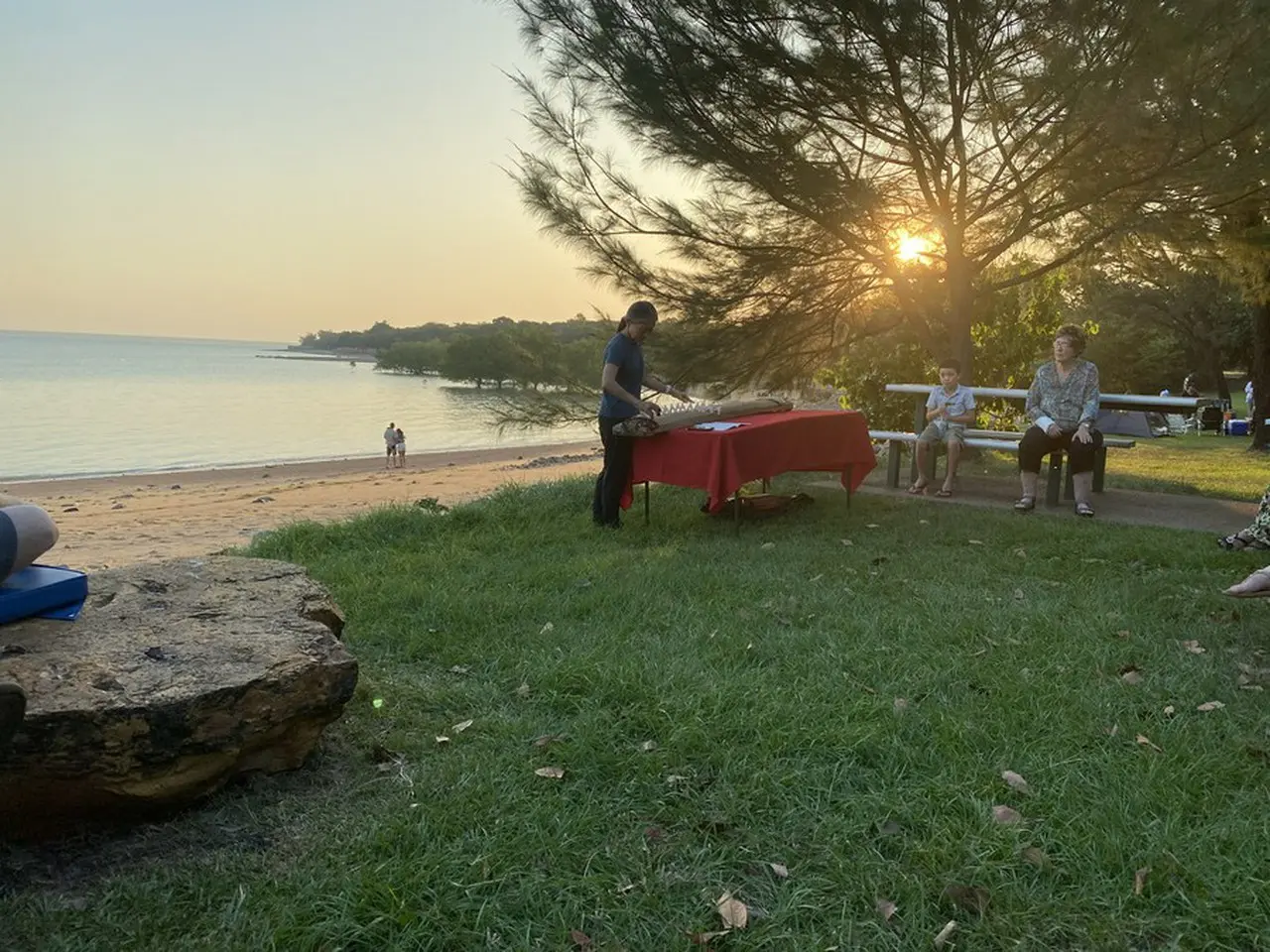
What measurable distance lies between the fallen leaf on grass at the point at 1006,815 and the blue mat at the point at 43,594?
2.62 meters

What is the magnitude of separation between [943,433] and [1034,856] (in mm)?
5560

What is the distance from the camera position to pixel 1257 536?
16.1 feet

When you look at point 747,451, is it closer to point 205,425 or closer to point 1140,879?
point 1140,879

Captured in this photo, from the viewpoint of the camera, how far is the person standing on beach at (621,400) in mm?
5855

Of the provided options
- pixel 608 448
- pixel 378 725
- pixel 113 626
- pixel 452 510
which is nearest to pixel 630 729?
pixel 378 725

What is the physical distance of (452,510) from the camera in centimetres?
677

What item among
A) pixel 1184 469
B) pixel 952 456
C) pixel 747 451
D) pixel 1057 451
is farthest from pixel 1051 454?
pixel 1184 469

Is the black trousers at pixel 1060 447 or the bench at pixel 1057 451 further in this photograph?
the bench at pixel 1057 451

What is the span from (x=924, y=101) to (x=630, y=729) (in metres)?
6.44

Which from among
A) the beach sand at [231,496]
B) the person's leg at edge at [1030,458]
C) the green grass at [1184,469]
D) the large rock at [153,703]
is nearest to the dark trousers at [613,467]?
the beach sand at [231,496]

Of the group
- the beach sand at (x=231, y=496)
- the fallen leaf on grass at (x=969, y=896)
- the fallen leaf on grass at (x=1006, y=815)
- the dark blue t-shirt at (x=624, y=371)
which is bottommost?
the beach sand at (x=231, y=496)

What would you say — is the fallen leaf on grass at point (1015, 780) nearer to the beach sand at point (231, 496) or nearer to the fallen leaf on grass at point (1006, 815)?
the fallen leaf on grass at point (1006, 815)

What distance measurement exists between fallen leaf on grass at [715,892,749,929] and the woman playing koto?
4.34 meters

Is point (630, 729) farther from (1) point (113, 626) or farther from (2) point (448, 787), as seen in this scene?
(1) point (113, 626)
